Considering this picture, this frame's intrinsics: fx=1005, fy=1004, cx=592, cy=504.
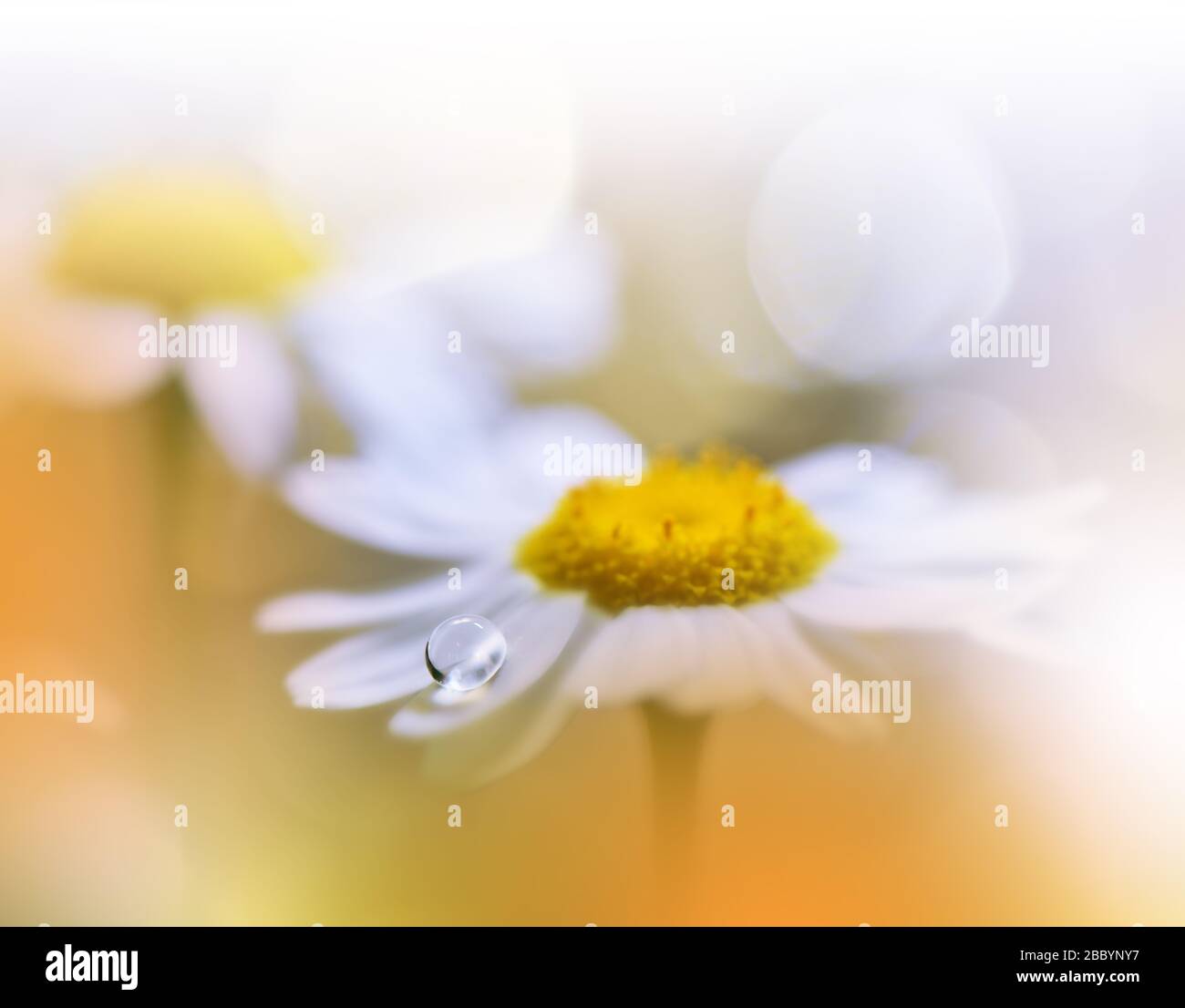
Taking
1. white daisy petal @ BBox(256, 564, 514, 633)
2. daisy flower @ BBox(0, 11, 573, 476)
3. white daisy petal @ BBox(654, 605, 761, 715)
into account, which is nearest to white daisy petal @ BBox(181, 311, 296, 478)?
daisy flower @ BBox(0, 11, 573, 476)

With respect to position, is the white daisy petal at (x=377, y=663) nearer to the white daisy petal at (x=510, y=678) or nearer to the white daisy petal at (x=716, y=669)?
the white daisy petal at (x=510, y=678)

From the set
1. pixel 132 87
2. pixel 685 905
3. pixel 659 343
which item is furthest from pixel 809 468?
pixel 132 87

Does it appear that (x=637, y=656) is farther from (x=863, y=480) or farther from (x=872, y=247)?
(x=872, y=247)

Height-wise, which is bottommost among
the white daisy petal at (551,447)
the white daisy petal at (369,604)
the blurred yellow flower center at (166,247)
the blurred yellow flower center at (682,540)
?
the white daisy petal at (369,604)

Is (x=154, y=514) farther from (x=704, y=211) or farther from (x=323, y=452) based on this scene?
(x=704, y=211)

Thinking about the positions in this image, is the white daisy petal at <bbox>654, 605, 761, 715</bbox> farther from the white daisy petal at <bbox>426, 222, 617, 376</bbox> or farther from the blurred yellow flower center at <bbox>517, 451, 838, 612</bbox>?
the white daisy petal at <bbox>426, 222, 617, 376</bbox>

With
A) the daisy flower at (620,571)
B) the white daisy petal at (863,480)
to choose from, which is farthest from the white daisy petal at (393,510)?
the white daisy petal at (863,480)
